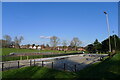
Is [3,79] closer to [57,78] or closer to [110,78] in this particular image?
[57,78]

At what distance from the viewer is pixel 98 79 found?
281 inches

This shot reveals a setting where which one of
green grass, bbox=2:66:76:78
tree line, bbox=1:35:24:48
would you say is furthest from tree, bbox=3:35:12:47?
green grass, bbox=2:66:76:78

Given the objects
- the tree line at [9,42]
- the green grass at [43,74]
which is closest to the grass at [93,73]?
the green grass at [43,74]

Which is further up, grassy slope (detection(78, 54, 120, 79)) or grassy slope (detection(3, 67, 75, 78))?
grassy slope (detection(78, 54, 120, 79))

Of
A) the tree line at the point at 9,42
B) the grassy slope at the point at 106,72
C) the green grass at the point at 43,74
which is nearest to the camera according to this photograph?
the grassy slope at the point at 106,72

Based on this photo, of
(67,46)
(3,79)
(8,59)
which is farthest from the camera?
(67,46)

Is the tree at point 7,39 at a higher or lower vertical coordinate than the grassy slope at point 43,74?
higher

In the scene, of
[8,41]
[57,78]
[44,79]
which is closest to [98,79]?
[57,78]

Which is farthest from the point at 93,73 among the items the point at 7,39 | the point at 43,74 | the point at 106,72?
the point at 7,39

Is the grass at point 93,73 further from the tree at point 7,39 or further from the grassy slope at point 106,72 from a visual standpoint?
the tree at point 7,39

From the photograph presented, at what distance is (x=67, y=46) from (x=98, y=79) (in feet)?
370

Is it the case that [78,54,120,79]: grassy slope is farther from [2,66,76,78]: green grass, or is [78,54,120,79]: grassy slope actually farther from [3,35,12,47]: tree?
[3,35,12,47]: tree

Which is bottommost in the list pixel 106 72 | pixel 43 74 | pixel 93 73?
pixel 43 74

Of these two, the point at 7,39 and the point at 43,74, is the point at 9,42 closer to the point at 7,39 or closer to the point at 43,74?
the point at 7,39
